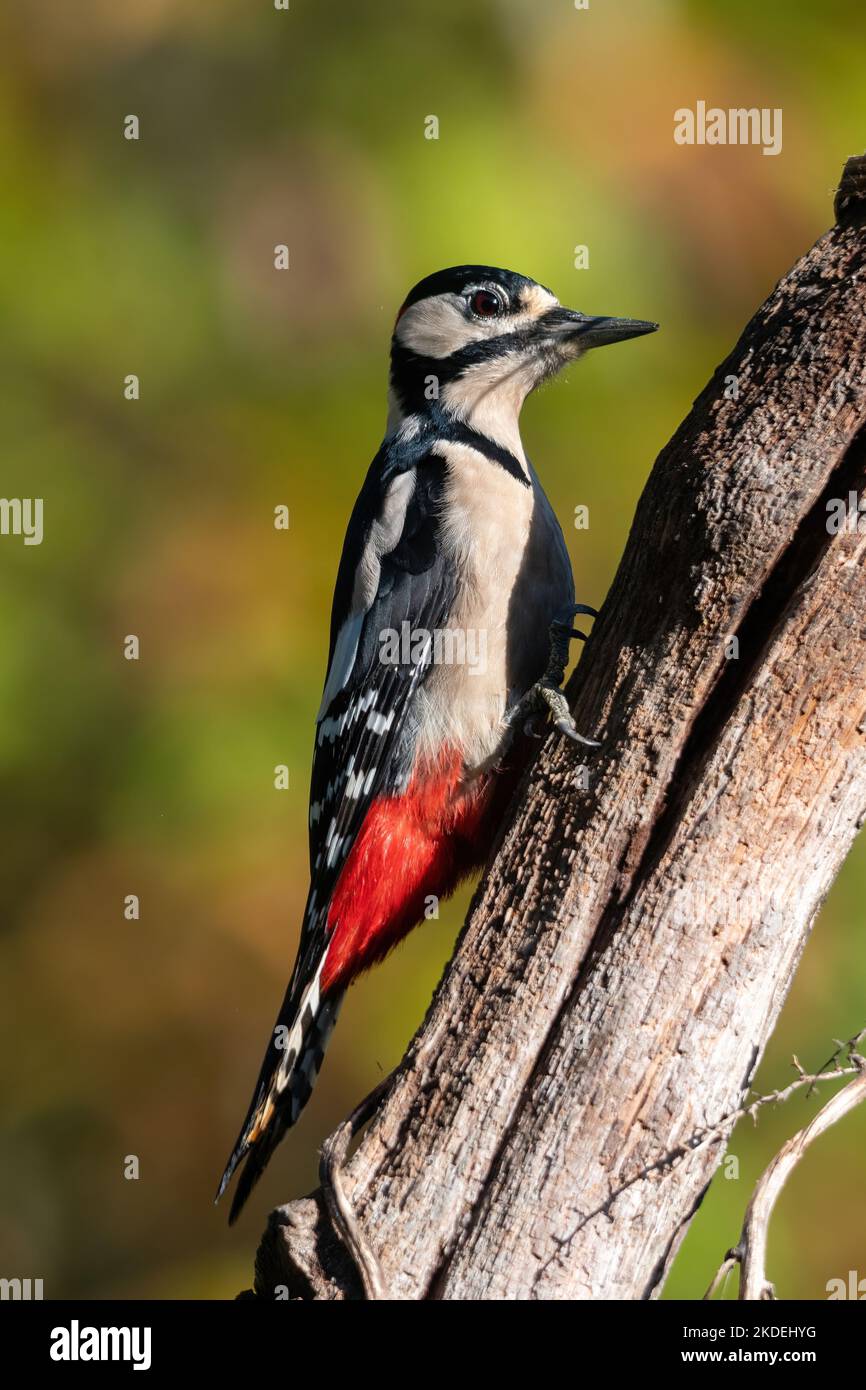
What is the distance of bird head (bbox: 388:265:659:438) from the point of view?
131 inches

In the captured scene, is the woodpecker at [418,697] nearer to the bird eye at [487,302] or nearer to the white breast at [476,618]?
the white breast at [476,618]

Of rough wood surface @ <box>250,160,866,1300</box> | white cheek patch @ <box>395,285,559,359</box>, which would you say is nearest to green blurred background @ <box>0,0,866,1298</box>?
white cheek patch @ <box>395,285,559,359</box>

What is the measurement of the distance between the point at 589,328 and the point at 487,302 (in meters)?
0.27

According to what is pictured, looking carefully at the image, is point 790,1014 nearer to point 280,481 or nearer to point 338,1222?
point 338,1222

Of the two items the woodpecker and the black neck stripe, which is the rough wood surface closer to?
the woodpecker

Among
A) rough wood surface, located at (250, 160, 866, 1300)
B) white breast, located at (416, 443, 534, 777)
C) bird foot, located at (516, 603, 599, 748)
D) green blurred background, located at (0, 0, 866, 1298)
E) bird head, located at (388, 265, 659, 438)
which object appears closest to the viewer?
rough wood surface, located at (250, 160, 866, 1300)

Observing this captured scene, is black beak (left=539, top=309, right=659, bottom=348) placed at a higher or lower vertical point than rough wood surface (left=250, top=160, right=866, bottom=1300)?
higher

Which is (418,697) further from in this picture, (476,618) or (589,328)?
(589,328)

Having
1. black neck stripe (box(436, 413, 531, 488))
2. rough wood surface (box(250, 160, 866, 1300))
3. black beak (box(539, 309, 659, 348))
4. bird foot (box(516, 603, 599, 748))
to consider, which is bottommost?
rough wood surface (box(250, 160, 866, 1300))

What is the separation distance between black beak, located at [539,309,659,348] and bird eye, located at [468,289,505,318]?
0.11m

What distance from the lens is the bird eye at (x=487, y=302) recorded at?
3.40 m

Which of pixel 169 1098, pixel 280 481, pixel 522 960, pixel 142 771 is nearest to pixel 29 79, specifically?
pixel 280 481

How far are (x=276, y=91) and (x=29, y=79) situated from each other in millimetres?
822

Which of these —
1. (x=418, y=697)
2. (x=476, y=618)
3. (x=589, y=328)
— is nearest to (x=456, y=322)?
(x=589, y=328)
